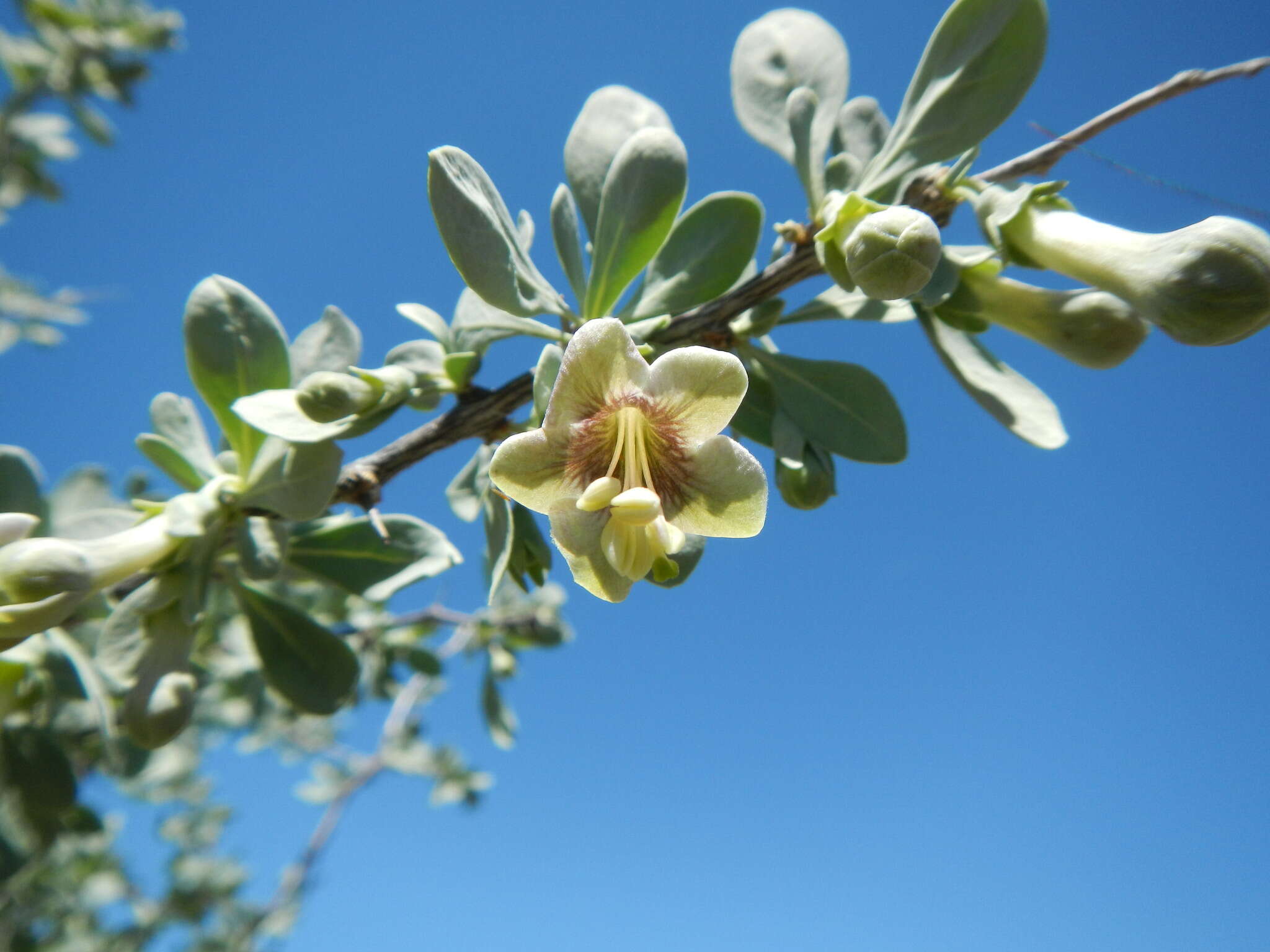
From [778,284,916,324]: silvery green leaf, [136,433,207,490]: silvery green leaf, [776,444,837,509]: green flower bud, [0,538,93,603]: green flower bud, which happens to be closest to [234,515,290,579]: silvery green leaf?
[136,433,207,490]: silvery green leaf

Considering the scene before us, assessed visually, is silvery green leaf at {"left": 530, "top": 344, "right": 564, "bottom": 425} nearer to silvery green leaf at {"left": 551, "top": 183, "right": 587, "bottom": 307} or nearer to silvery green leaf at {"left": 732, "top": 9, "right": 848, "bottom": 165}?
silvery green leaf at {"left": 551, "top": 183, "right": 587, "bottom": 307}

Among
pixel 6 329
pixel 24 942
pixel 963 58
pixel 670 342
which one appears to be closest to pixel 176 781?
pixel 24 942

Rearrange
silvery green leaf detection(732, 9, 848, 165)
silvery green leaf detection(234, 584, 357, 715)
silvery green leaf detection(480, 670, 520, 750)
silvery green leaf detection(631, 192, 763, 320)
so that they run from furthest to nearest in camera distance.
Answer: silvery green leaf detection(480, 670, 520, 750)
silvery green leaf detection(234, 584, 357, 715)
silvery green leaf detection(732, 9, 848, 165)
silvery green leaf detection(631, 192, 763, 320)

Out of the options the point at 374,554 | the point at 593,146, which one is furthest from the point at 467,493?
the point at 593,146

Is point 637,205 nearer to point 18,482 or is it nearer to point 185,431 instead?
point 185,431

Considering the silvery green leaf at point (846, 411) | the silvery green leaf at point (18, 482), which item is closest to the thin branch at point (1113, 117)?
the silvery green leaf at point (846, 411)
